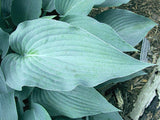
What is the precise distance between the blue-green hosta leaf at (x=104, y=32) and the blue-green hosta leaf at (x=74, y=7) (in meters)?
0.10

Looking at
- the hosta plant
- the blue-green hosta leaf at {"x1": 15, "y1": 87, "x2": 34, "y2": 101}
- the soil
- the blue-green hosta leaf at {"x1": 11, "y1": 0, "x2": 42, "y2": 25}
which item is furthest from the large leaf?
the soil

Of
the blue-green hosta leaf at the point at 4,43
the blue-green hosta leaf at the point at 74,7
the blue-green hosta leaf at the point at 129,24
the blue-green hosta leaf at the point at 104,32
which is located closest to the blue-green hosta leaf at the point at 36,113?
the blue-green hosta leaf at the point at 4,43

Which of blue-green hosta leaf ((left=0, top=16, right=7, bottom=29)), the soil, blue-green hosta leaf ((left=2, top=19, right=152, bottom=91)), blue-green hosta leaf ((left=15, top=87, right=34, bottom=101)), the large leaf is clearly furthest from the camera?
the soil

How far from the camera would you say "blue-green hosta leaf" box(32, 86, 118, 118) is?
1.19 meters

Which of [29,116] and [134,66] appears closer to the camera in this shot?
[134,66]

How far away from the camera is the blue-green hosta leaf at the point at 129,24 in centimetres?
141

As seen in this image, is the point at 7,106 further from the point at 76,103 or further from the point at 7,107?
the point at 76,103

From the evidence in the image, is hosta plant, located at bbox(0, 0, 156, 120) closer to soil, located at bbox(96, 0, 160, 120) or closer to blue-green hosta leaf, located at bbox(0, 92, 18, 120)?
blue-green hosta leaf, located at bbox(0, 92, 18, 120)

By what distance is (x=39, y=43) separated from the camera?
99cm

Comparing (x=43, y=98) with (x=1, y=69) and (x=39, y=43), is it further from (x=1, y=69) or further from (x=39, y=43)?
(x=39, y=43)

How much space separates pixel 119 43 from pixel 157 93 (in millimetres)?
644

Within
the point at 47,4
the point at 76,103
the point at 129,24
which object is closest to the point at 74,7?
the point at 47,4

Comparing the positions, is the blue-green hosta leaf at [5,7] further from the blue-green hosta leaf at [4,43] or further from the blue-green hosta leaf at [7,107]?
the blue-green hosta leaf at [7,107]

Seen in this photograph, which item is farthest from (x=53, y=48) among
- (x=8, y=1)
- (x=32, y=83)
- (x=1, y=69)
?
(x=8, y=1)
